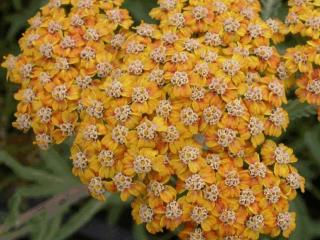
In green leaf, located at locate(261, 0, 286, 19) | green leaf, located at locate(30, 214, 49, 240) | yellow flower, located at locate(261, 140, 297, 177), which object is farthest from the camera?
green leaf, located at locate(261, 0, 286, 19)

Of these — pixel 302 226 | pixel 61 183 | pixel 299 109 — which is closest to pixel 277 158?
pixel 299 109

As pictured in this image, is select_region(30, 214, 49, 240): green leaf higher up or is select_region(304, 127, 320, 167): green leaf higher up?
select_region(304, 127, 320, 167): green leaf

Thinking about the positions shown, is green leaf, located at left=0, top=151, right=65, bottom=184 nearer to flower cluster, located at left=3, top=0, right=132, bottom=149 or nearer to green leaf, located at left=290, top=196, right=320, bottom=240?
flower cluster, located at left=3, top=0, right=132, bottom=149

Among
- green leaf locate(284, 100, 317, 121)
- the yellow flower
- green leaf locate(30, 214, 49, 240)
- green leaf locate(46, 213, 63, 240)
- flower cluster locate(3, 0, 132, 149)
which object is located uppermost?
flower cluster locate(3, 0, 132, 149)

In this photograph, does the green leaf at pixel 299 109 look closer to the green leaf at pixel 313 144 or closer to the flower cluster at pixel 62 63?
the green leaf at pixel 313 144

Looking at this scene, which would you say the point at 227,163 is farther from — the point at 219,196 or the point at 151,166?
the point at 151,166

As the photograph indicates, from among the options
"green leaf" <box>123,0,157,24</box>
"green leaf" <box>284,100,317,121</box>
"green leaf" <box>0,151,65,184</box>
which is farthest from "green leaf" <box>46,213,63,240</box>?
"green leaf" <box>284,100,317,121</box>

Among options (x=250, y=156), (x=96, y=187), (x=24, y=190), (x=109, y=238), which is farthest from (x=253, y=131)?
(x=109, y=238)
